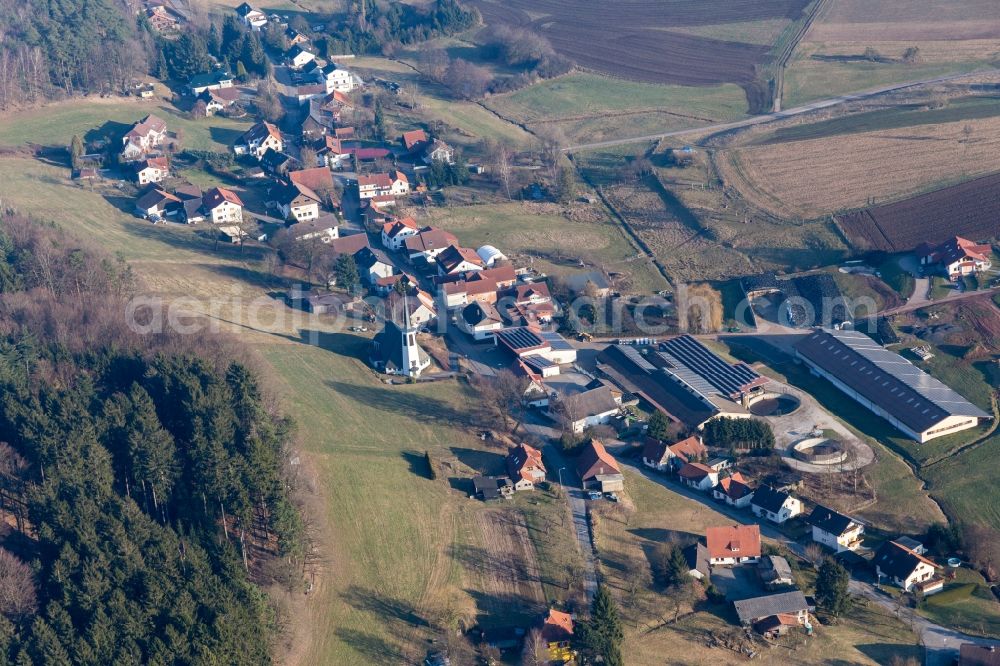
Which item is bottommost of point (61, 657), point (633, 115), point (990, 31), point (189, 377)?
point (61, 657)

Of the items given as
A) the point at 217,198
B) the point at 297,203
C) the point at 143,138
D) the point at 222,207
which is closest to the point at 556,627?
the point at 297,203

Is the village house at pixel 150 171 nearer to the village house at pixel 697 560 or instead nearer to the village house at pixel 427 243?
the village house at pixel 427 243

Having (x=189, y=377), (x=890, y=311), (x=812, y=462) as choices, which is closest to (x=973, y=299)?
(x=890, y=311)

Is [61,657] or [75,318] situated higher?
[75,318]

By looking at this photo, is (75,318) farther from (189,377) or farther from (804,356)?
(804,356)

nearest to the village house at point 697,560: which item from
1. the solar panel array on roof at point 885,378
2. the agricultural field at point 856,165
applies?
the solar panel array on roof at point 885,378

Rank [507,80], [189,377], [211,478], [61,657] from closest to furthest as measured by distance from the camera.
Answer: [61,657], [211,478], [189,377], [507,80]
